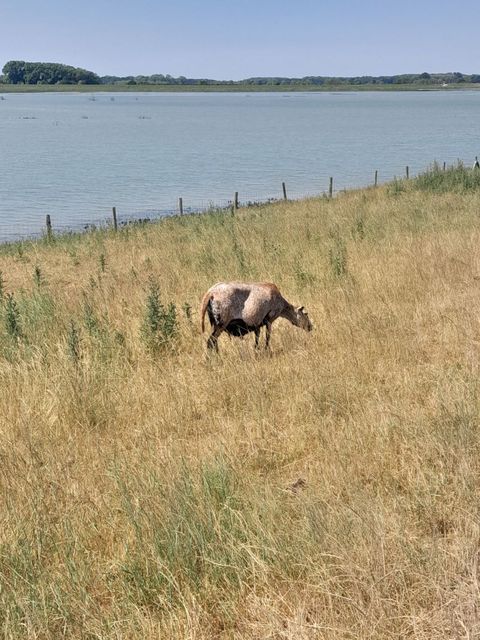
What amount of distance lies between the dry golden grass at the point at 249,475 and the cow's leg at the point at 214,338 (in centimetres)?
18

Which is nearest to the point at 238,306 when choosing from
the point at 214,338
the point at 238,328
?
the point at 238,328

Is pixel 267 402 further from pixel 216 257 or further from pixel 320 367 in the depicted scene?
pixel 216 257

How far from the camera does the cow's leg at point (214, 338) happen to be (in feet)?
23.7

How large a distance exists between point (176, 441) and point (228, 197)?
33051mm

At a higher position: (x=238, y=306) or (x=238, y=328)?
(x=238, y=306)

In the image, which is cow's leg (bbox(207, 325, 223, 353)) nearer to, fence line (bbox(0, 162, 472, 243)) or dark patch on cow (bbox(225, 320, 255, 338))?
dark patch on cow (bbox(225, 320, 255, 338))

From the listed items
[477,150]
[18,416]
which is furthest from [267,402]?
[477,150]

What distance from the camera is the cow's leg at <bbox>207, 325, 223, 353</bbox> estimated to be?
7.21 m

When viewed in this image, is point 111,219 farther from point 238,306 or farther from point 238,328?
point 238,306

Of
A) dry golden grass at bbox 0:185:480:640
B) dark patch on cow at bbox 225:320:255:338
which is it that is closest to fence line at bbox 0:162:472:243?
dry golden grass at bbox 0:185:480:640

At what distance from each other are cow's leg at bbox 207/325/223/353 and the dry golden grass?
176mm

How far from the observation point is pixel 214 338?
287 inches

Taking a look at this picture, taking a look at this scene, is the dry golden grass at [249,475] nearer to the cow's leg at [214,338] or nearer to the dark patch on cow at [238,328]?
the cow's leg at [214,338]

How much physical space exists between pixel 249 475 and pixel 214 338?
10.4ft
